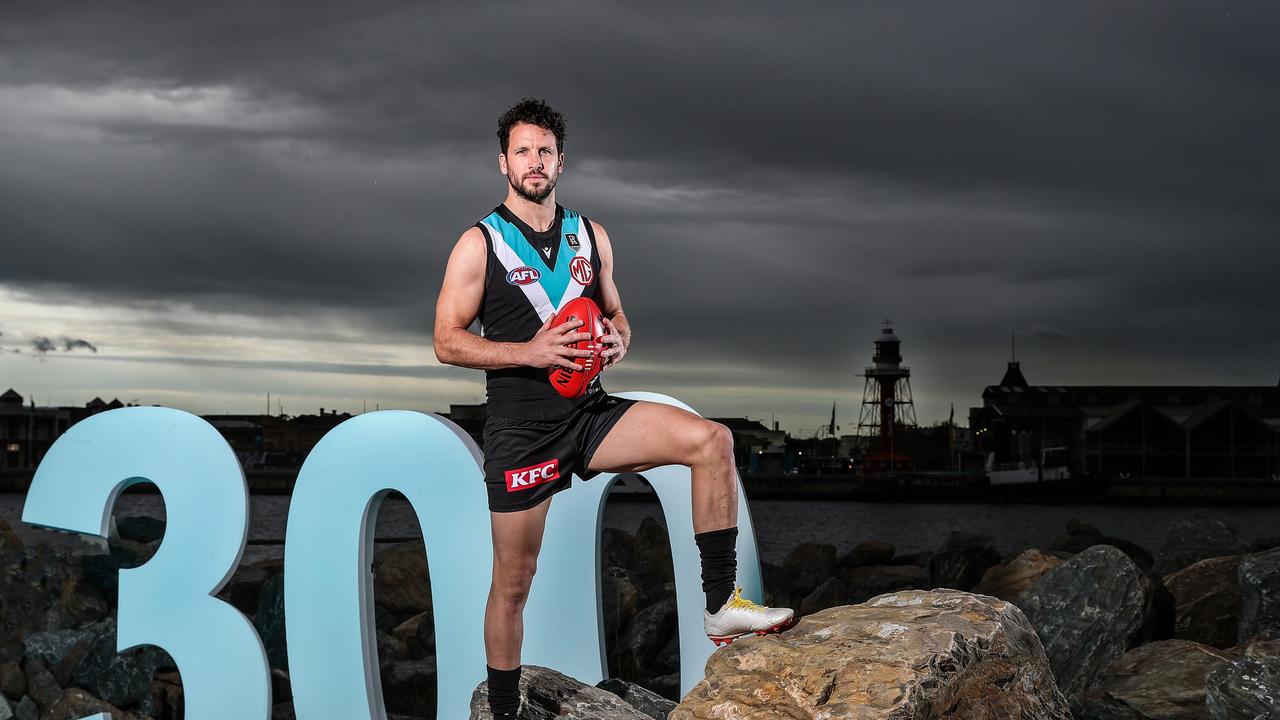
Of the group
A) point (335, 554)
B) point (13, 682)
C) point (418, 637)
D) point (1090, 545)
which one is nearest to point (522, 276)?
point (335, 554)

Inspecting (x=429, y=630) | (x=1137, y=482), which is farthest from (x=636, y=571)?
(x=1137, y=482)

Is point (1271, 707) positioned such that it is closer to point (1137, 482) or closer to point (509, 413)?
point (509, 413)

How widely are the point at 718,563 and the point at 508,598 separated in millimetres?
1149

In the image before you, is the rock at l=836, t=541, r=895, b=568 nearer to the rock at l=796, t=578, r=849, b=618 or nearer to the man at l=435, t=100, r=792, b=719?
the rock at l=796, t=578, r=849, b=618

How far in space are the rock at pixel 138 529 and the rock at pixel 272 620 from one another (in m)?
3.93

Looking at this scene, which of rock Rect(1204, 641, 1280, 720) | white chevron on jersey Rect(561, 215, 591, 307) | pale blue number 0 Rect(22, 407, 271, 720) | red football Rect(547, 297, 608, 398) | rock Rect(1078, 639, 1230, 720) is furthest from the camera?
pale blue number 0 Rect(22, 407, 271, 720)

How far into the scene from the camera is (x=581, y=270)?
5789 millimetres

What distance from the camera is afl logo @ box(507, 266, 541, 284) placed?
5586 millimetres

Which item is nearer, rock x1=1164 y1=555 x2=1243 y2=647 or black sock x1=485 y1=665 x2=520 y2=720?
black sock x1=485 y1=665 x2=520 y2=720

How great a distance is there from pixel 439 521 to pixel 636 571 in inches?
405

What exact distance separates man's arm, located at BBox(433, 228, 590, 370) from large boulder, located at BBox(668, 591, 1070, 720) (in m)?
1.55

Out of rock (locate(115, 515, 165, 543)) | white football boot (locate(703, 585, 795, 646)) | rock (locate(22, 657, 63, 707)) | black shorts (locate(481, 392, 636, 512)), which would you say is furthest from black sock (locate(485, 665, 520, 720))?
rock (locate(115, 515, 165, 543))

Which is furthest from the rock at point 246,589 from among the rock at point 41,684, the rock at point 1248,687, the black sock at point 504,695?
the rock at point 1248,687

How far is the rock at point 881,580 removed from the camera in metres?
16.3
